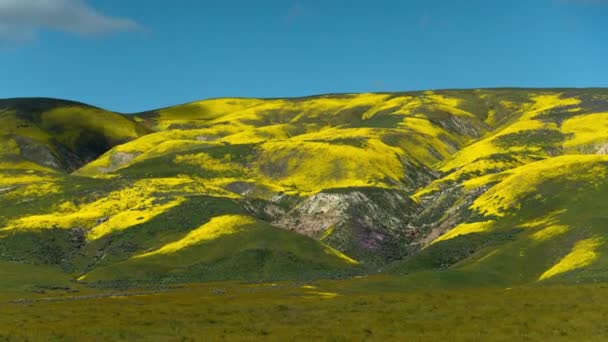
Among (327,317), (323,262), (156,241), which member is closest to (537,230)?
(323,262)

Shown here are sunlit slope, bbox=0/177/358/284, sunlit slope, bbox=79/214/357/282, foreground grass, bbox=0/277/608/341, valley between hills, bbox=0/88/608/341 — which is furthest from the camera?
sunlit slope, bbox=0/177/358/284

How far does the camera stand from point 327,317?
63.0m

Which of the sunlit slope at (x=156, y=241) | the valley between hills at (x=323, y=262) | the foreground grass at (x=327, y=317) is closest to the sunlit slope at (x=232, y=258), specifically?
the sunlit slope at (x=156, y=241)

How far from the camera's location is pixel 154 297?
9288 centimetres

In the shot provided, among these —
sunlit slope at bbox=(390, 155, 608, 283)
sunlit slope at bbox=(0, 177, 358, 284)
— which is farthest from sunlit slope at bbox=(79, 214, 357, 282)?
sunlit slope at bbox=(390, 155, 608, 283)

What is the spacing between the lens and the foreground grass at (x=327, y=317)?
5169 centimetres

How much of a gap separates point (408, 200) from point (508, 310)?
133583 mm

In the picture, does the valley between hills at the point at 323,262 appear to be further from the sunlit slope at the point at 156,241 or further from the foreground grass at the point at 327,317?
the sunlit slope at the point at 156,241

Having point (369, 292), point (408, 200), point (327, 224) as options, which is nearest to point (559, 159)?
point (408, 200)

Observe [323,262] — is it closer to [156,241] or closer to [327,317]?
[156,241]

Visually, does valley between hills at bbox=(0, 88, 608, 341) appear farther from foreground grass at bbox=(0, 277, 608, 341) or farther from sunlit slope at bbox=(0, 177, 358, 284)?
sunlit slope at bbox=(0, 177, 358, 284)

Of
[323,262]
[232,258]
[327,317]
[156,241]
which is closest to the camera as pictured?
[327,317]

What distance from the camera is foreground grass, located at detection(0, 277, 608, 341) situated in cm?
5169

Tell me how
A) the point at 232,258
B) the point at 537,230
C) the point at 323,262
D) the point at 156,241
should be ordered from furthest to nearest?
the point at 156,241
the point at 232,258
the point at 323,262
the point at 537,230
